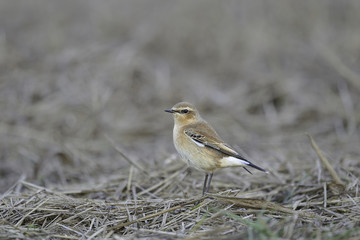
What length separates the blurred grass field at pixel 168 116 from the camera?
420 centimetres

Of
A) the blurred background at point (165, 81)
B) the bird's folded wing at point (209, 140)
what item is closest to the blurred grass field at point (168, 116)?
the blurred background at point (165, 81)

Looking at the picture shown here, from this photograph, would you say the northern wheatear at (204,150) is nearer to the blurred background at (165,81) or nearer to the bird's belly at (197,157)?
the bird's belly at (197,157)

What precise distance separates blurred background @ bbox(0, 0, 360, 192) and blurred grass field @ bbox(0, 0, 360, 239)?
1.4 inches

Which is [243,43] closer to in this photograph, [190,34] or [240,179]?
[190,34]

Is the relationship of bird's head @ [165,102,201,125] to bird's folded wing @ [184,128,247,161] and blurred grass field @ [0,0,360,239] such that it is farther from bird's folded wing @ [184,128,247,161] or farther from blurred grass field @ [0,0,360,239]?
blurred grass field @ [0,0,360,239]

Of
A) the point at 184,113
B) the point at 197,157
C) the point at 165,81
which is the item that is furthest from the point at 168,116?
the point at 197,157

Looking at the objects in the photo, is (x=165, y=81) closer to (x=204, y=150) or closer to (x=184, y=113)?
(x=184, y=113)

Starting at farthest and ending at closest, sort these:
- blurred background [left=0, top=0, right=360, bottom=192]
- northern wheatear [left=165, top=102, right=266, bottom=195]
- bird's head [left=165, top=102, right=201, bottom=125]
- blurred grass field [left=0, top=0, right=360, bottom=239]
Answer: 1. blurred background [left=0, top=0, right=360, bottom=192]
2. bird's head [left=165, top=102, right=201, bottom=125]
3. northern wheatear [left=165, top=102, right=266, bottom=195]
4. blurred grass field [left=0, top=0, right=360, bottom=239]

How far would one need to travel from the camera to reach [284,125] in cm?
877

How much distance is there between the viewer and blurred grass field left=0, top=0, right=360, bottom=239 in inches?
165

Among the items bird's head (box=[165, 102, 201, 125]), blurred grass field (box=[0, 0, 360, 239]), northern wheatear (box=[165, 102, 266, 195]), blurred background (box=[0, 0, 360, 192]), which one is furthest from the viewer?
blurred background (box=[0, 0, 360, 192])

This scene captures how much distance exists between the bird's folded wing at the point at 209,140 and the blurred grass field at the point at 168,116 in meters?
0.50

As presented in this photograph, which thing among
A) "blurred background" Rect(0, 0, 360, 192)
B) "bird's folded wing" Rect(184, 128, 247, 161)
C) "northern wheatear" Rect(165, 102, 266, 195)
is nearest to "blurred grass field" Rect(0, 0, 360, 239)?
"blurred background" Rect(0, 0, 360, 192)

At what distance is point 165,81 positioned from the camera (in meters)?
10.1
